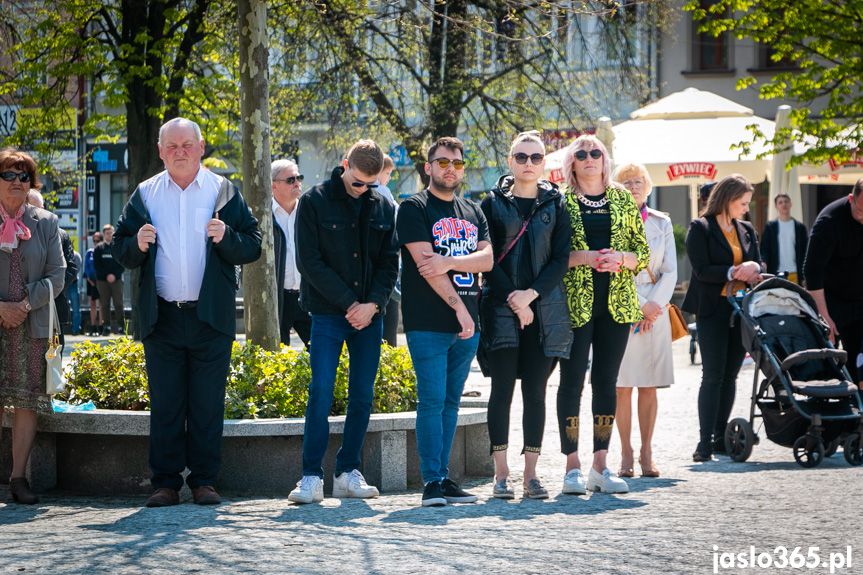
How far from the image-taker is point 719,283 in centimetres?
886

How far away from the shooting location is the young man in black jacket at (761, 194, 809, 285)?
554 inches

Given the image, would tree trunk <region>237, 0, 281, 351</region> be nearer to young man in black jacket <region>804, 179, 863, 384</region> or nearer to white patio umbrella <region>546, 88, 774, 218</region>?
young man in black jacket <region>804, 179, 863, 384</region>

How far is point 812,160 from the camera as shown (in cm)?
1562

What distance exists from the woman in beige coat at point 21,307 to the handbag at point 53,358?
0.09 ft

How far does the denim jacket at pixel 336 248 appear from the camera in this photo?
6.73 metres

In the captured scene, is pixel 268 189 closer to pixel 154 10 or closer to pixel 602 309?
pixel 602 309

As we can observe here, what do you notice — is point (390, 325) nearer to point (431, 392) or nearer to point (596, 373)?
point (596, 373)

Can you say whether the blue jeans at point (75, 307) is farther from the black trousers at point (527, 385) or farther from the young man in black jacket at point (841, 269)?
the black trousers at point (527, 385)

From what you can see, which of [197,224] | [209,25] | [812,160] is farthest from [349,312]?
[812,160]

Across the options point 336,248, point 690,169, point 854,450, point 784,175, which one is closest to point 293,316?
point 336,248

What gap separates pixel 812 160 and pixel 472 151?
232 inches

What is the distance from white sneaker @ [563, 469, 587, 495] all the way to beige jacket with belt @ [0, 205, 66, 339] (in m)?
3.08

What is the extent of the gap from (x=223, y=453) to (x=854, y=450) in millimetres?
4173

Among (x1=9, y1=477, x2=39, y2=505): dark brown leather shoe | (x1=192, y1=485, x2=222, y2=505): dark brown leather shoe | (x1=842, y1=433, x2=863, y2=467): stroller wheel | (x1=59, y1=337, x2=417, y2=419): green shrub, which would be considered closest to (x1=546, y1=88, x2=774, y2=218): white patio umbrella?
(x1=842, y1=433, x2=863, y2=467): stroller wheel
